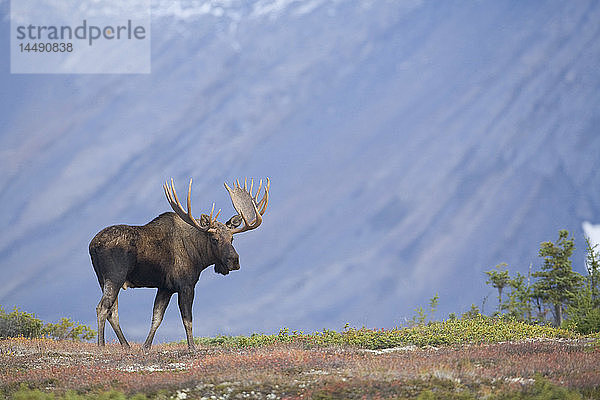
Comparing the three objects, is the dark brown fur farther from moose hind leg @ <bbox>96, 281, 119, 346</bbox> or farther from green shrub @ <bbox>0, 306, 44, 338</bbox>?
green shrub @ <bbox>0, 306, 44, 338</bbox>

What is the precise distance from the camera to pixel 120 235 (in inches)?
598

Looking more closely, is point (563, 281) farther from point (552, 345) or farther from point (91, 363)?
point (91, 363)

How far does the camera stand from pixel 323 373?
10.4 m

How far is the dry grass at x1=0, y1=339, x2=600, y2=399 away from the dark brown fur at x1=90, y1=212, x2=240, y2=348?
148cm

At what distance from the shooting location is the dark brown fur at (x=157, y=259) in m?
15.0

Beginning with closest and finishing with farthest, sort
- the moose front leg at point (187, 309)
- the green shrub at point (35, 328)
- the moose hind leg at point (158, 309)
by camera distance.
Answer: the moose front leg at point (187, 309), the moose hind leg at point (158, 309), the green shrub at point (35, 328)

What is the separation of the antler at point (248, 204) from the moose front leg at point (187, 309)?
5.82 ft

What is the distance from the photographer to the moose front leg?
50.0ft

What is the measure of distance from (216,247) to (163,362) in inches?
127

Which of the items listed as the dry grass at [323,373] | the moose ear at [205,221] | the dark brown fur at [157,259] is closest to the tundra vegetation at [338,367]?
the dry grass at [323,373]

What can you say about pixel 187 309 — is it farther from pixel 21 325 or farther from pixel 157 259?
pixel 21 325

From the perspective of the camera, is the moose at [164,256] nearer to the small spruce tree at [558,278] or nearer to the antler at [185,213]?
the antler at [185,213]

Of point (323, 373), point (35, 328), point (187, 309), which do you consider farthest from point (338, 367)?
point (35, 328)

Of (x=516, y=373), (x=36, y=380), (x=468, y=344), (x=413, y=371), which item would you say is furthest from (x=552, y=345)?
(x=36, y=380)
